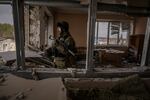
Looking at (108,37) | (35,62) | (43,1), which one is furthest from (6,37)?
(108,37)

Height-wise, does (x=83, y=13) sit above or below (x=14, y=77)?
above

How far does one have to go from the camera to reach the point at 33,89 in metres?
1.29

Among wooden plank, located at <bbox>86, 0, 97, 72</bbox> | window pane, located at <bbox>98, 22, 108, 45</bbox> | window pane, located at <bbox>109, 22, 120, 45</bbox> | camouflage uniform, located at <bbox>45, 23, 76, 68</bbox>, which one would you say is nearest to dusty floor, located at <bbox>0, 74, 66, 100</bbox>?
wooden plank, located at <bbox>86, 0, 97, 72</bbox>

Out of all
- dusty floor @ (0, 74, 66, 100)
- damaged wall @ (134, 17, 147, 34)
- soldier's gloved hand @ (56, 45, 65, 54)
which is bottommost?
dusty floor @ (0, 74, 66, 100)

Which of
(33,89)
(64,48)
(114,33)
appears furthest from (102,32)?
(33,89)

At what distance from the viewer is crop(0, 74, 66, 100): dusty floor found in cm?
117

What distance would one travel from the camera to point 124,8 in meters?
1.73

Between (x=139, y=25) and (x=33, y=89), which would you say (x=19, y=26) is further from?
(x=139, y=25)

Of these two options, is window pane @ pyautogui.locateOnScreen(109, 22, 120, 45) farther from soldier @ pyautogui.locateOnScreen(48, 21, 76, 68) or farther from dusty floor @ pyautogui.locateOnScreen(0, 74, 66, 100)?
dusty floor @ pyautogui.locateOnScreen(0, 74, 66, 100)

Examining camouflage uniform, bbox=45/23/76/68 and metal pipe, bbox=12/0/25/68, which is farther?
camouflage uniform, bbox=45/23/76/68

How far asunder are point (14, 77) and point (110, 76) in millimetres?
853

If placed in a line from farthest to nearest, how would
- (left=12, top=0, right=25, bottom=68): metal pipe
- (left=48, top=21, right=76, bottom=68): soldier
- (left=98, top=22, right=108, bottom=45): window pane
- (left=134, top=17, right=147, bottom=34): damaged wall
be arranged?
(left=98, top=22, right=108, bottom=45): window pane → (left=134, top=17, right=147, bottom=34): damaged wall → (left=48, top=21, right=76, bottom=68): soldier → (left=12, top=0, right=25, bottom=68): metal pipe

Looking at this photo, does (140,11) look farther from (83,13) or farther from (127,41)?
(127,41)

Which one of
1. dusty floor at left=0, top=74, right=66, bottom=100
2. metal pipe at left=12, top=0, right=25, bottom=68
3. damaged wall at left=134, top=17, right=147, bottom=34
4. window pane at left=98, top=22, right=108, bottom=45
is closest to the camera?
dusty floor at left=0, top=74, right=66, bottom=100
